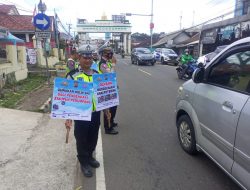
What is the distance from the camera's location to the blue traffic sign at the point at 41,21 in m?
10.1

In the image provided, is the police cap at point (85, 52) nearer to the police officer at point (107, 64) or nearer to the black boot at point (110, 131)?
the police officer at point (107, 64)

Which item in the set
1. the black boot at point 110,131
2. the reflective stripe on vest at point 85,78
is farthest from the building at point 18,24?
the reflective stripe on vest at point 85,78

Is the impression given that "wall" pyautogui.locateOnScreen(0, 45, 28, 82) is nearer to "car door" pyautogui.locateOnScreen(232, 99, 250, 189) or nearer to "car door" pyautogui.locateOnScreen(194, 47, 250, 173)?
"car door" pyautogui.locateOnScreen(194, 47, 250, 173)

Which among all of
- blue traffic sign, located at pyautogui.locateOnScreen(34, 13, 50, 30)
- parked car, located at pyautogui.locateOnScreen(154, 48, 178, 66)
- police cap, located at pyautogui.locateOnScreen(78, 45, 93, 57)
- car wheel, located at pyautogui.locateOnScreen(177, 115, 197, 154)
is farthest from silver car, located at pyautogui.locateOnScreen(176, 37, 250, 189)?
parked car, located at pyautogui.locateOnScreen(154, 48, 178, 66)

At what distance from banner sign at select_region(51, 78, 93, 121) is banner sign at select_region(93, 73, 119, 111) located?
20cm

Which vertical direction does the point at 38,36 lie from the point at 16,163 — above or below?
above

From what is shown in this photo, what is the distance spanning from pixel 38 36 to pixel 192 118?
319 inches

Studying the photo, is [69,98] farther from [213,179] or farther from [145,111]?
[145,111]

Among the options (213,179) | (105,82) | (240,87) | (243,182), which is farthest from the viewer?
(105,82)

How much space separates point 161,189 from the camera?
361cm

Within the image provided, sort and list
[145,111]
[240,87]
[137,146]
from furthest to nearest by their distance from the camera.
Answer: [145,111]
[137,146]
[240,87]

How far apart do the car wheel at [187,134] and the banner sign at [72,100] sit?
5.29 ft

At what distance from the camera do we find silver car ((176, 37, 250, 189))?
9.62 feet

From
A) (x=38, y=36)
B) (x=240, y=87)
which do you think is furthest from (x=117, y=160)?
(x=38, y=36)
